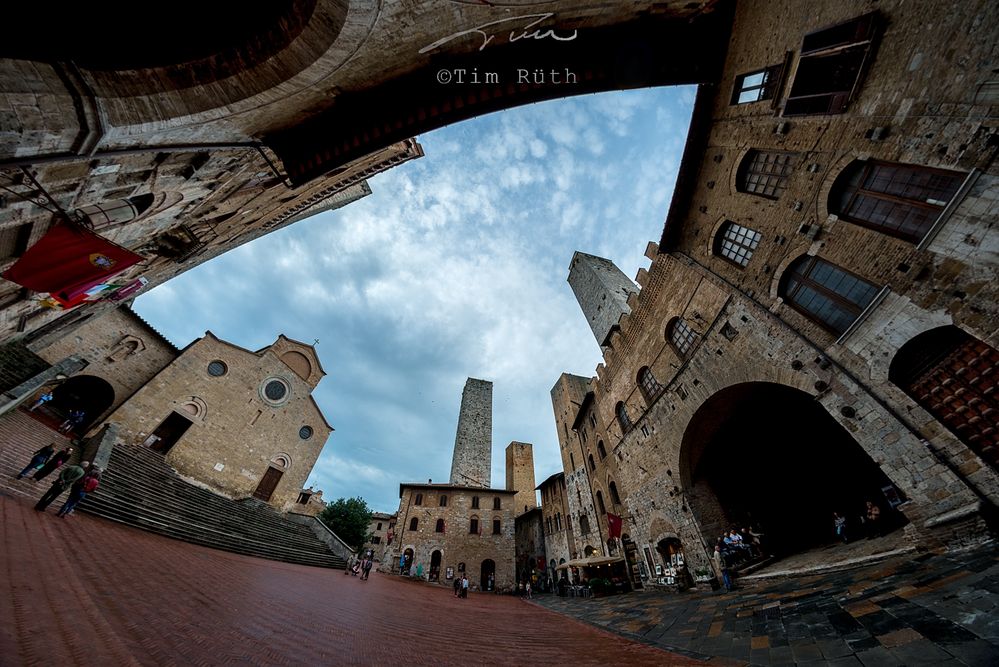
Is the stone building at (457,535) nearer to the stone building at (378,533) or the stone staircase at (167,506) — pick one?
the stone staircase at (167,506)

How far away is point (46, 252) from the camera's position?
4.26 meters

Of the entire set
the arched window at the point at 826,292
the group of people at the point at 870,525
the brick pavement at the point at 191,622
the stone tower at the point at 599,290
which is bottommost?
the brick pavement at the point at 191,622

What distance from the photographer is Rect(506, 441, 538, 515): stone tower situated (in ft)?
99.9

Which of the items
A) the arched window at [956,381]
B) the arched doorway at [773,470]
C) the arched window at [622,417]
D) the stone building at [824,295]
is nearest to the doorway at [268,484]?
the stone building at [824,295]

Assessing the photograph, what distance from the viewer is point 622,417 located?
1423 centimetres

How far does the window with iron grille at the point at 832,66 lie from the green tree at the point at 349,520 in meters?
33.3

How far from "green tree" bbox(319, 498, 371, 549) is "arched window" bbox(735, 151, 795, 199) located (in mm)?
31876

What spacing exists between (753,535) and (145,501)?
20088 millimetres

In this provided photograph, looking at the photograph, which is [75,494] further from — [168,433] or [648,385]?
[648,385]

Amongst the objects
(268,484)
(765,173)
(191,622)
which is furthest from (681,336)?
(268,484)

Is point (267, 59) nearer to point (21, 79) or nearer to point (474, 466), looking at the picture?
point (21, 79)

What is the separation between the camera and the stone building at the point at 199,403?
1517 cm

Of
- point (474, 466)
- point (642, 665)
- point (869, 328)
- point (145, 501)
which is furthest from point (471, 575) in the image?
point (869, 328)

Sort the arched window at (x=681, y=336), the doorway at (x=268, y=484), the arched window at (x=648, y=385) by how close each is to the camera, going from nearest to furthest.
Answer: the arched window at (x=681, y=336) → the arched window at (x=648, y=385) → the doorway at (x=268, y=484)
